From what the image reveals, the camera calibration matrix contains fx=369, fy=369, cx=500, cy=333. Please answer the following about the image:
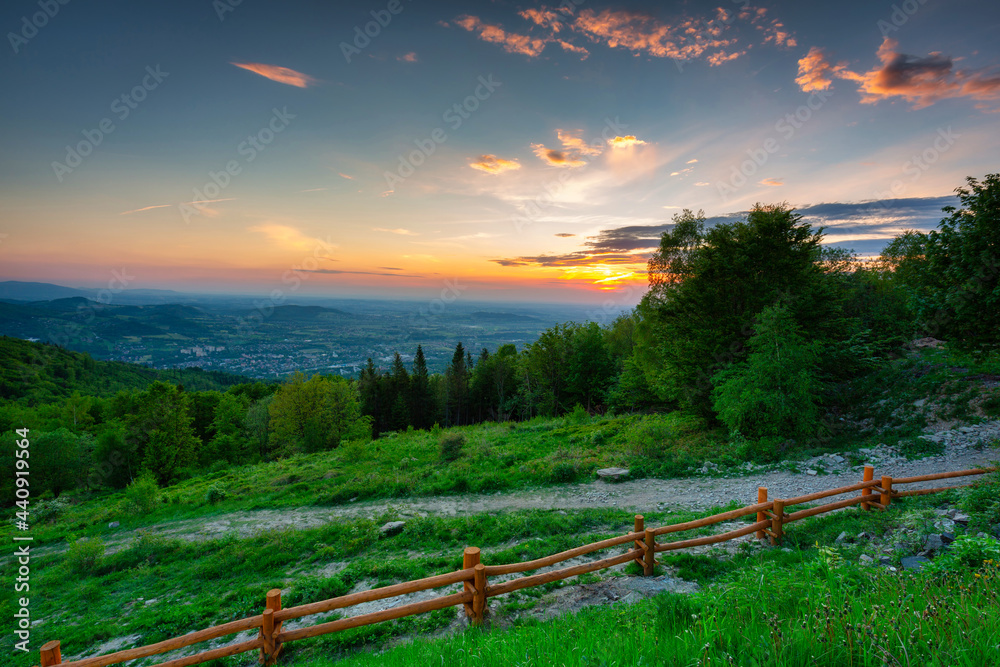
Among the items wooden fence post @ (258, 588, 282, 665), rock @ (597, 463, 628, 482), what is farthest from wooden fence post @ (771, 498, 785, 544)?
wooden fence post @ (258, 588, 282, 665)

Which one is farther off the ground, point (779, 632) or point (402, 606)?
point (779, 632)

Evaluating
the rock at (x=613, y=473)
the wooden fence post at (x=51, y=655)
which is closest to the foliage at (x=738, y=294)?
the rock at (x=613, y=473)

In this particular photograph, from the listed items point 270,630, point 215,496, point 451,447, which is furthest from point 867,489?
point 215,496

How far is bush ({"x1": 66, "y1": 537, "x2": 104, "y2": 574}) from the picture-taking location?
11523 mm

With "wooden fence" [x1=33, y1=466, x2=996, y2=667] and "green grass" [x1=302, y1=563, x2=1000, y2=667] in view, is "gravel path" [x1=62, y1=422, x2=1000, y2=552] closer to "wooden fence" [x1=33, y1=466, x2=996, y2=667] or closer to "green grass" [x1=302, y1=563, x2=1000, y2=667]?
"wooden fence" [x1=33, y1=466, x2=996, y2=667]

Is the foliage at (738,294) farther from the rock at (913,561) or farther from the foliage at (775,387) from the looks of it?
the rock at (913,561)

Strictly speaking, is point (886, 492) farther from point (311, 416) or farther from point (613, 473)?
point (311, 416)

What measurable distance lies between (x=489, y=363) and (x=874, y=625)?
194ft

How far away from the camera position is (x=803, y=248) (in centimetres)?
1964

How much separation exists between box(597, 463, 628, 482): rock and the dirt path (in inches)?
13.7

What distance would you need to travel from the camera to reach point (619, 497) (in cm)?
1364

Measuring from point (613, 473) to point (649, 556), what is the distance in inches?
323

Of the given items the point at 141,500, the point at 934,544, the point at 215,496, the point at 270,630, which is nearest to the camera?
the point at 270,630

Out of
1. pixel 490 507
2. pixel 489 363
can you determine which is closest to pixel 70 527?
pixel 490 507
